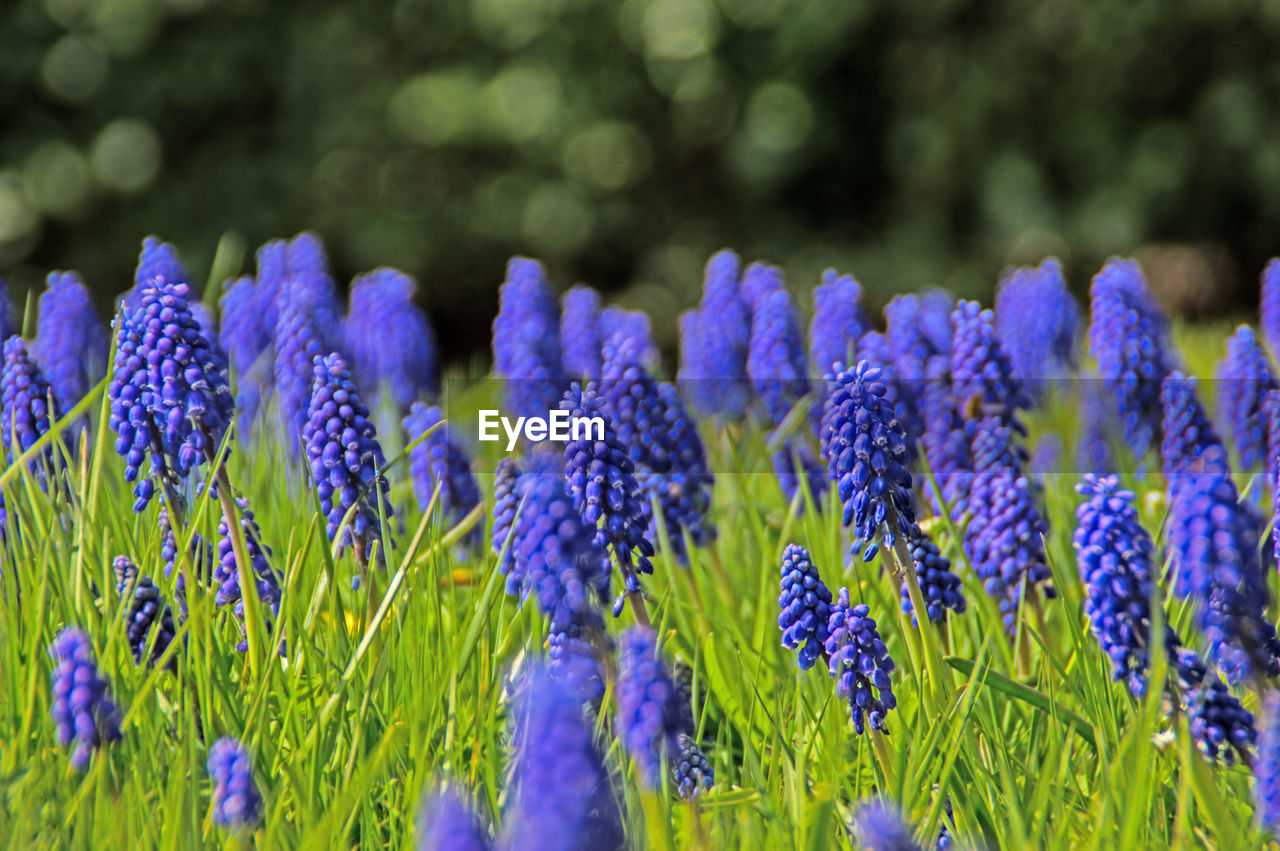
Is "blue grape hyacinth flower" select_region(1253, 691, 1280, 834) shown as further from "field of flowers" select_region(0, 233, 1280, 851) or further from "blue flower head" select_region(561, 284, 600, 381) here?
"blue flower head" select_region(561, 284, 600, 381)

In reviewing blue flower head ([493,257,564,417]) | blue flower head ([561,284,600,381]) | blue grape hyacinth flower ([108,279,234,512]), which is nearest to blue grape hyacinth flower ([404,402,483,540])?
blue flower head ([493,257,564,417])

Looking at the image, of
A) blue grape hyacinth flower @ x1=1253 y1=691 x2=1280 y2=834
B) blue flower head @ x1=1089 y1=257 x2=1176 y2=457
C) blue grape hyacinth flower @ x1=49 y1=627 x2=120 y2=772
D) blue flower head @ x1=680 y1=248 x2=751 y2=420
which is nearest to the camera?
blue grape hyacinth flower @ x1=1253 y1=691 x2=1280 y2=834

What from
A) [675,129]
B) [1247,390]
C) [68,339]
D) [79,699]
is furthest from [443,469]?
[675,129]

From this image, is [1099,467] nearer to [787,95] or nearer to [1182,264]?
[787,95]

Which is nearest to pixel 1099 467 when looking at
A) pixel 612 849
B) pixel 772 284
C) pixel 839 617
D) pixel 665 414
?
pixel 772 284

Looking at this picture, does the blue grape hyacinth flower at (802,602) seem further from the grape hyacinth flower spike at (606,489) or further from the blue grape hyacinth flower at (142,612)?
the blue grape hyacinth flower at (142,612)

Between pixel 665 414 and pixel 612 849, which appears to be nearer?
pixel 612 849
